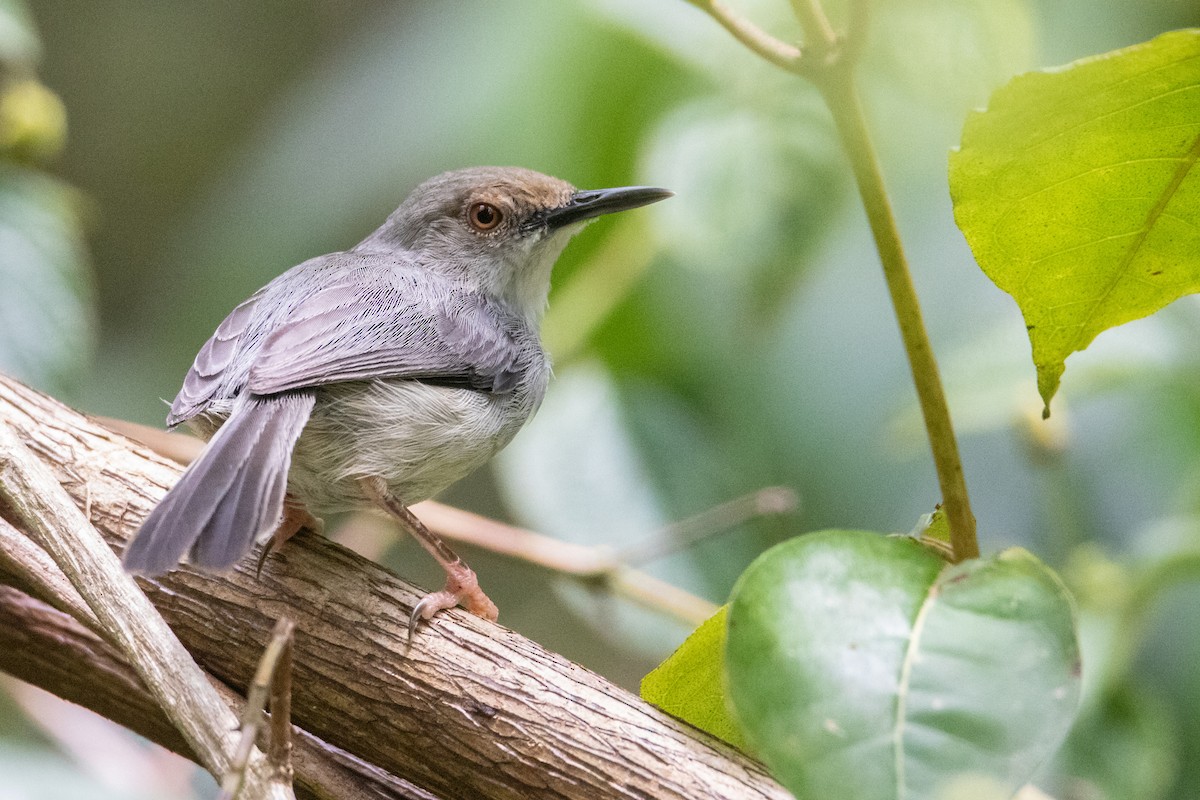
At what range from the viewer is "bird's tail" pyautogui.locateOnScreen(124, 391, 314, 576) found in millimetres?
1840

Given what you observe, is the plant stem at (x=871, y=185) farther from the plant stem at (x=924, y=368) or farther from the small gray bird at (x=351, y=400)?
the small gray bird at (x=351, y=400)

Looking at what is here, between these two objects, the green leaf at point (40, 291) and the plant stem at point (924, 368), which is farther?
the green leaf at point (40, 291)

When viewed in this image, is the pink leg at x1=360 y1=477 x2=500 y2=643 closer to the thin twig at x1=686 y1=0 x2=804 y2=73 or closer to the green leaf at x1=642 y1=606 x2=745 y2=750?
the green leaf at x1=642 y1=606 x2=745 y2=750

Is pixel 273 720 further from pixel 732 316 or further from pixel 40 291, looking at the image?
pixel 732 316

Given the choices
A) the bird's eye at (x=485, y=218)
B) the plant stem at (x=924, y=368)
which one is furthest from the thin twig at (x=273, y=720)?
the bird's eye at (x=485, y=218)

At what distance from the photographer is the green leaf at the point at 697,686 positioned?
1928 millimetres

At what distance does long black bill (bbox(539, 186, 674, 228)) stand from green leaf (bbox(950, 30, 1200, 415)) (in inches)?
51.6

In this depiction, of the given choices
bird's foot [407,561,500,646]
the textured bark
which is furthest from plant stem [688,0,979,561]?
bird's foot [407,561,500,646]

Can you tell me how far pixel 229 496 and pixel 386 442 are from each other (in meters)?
0.50

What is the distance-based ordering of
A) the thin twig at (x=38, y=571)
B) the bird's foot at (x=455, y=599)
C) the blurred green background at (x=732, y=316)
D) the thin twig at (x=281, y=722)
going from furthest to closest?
the blurred green background at (x=732, y=316) < the bird's foot at (x=455, y=599) < the thin twig at (x=38, y=571) < the thin twig at (x=281, y=722)

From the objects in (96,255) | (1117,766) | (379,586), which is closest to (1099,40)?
(1117,766)

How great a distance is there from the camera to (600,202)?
3039 millimetres

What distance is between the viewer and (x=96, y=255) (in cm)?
733

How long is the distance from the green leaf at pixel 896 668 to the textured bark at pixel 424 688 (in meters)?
0.54
